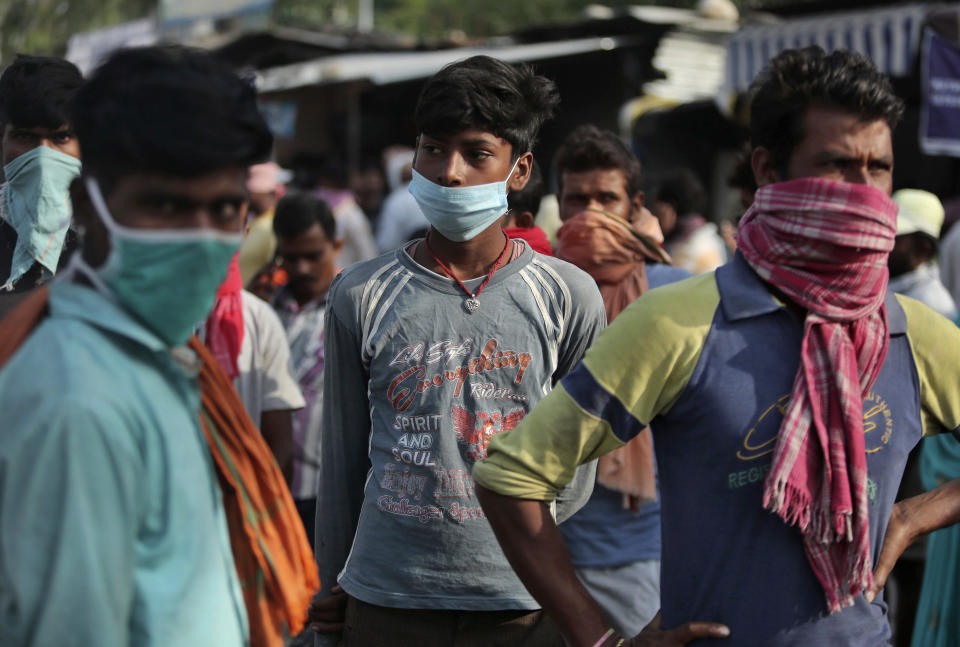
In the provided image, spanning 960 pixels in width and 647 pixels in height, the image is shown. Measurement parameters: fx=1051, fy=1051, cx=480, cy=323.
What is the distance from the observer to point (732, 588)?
2.13m

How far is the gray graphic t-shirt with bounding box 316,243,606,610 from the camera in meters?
2.78

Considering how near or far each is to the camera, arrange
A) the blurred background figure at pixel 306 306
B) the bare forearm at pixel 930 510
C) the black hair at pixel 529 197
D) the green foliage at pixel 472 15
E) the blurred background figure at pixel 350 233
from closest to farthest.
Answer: the bare forearm at pixel 930 510
the black hair at pixel 529 197
the blurred background figure at pixel 306 306
the blurred background figure at pixel 350 233
the green foliage at pixel 472 15

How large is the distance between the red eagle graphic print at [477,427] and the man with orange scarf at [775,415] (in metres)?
0.56

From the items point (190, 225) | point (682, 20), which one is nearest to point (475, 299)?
point (190, 225)

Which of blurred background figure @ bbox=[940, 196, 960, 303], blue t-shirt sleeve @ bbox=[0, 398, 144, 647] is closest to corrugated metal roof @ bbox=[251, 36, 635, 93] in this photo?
blurred background figure @ bbox=[940, 196, 960, 303]

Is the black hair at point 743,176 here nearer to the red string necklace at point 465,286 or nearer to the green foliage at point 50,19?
the red string necklace at point 465,286

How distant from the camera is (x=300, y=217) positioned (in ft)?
17.4

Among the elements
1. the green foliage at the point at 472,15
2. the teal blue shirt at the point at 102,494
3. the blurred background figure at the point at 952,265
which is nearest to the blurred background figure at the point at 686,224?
the blurred background figure at the point at 952,265

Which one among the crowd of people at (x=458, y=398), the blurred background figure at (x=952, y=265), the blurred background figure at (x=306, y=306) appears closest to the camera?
the crowd of people at (x=458, y=398)

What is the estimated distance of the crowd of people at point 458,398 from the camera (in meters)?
1.61

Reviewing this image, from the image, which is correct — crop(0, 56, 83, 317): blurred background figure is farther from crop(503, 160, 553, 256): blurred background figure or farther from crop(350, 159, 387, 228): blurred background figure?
crop(350, 159, 387, 228): blurred background figure

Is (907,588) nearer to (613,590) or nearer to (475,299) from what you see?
(613,590)

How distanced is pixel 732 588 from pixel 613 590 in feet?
5.94

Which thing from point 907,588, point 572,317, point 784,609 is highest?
point 572,317
